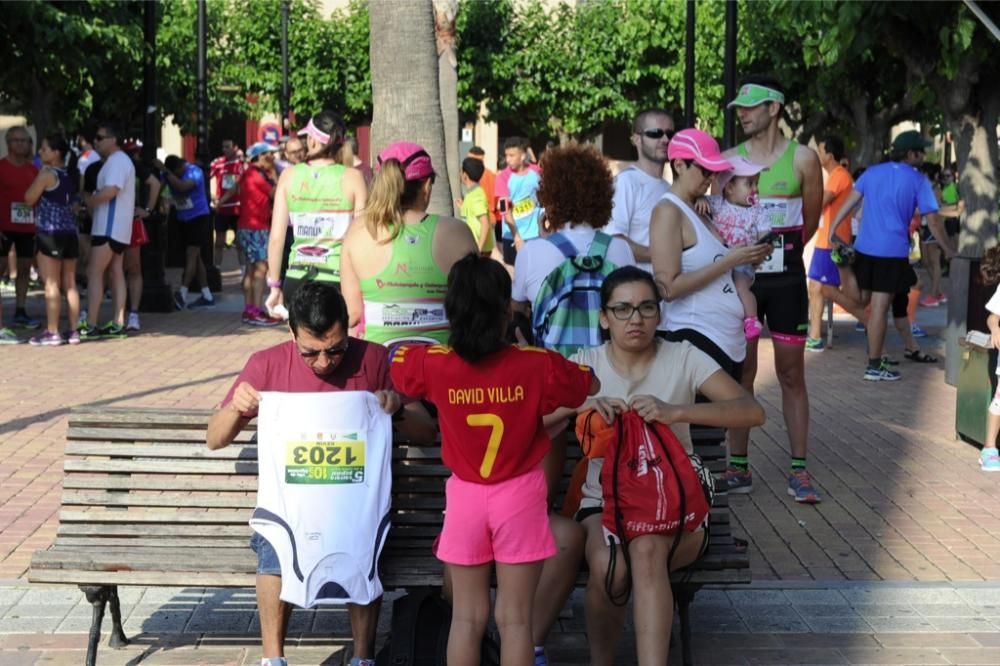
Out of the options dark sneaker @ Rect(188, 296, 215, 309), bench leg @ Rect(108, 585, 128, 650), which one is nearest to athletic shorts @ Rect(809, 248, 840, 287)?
dark sneaker @ Rect(188, 296, 215, 309)

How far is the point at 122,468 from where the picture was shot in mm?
5480

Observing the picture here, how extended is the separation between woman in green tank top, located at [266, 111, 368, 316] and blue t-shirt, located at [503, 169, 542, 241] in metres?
5.42

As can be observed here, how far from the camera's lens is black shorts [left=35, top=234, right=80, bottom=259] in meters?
13.8

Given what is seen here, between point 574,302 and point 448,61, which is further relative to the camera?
point 448,61

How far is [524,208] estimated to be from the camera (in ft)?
46.7

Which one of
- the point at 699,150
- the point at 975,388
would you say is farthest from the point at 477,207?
the point at 699,150

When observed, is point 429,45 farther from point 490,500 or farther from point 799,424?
point 490,500

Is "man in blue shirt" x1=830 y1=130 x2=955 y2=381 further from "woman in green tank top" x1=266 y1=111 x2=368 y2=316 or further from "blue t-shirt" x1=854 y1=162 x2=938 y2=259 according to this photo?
"woman in green tank top" x1=266 y1=111 x2=368 y2=316

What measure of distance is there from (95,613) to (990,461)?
17.5ft

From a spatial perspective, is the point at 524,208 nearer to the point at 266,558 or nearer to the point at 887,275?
the point at 887,275

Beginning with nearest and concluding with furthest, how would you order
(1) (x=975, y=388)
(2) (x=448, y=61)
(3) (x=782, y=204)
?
(3) (x=782, y=204)
(1) (x=975, y=388)
(2) (x=448, y=61)

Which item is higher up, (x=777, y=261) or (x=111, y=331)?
(x=777, y=261)

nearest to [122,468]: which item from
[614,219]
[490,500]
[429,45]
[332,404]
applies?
[332,404]

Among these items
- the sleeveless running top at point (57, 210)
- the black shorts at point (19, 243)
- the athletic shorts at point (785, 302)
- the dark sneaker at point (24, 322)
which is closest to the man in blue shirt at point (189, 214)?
the dark sneaker at point (24, 322)
